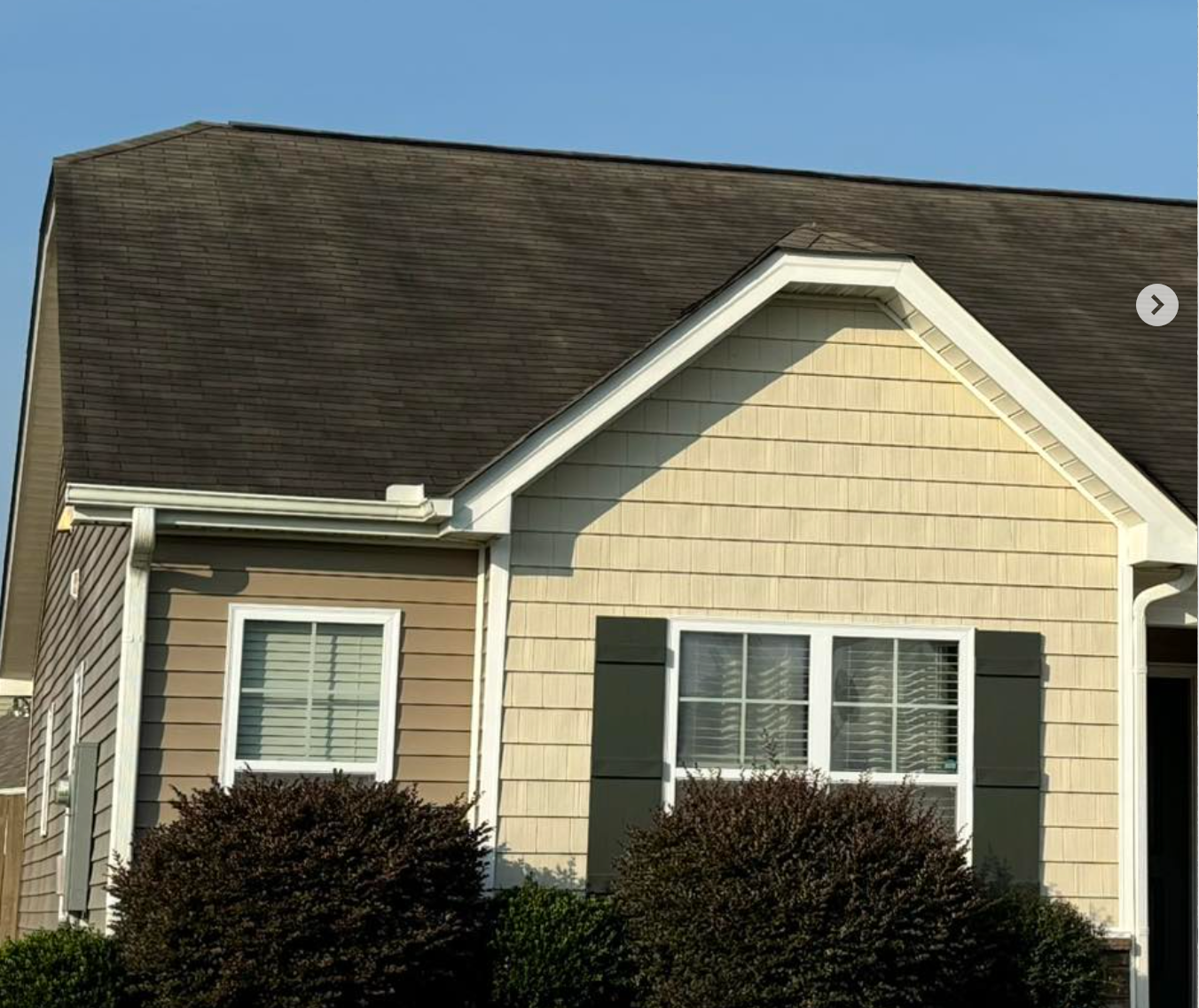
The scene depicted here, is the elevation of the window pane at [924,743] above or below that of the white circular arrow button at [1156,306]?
below

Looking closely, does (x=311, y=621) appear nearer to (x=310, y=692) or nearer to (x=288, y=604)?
(x=288, y=604)

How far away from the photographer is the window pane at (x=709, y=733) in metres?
10.3

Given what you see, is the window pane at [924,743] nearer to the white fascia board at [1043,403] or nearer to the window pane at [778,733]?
the window pane at [778,733]

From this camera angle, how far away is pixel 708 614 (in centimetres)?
1044

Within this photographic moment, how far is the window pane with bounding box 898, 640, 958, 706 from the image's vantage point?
34.8 ft

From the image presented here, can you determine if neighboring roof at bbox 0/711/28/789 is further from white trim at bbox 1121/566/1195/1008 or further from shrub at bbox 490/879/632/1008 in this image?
white trim at bbox 1121/566/1195/1008

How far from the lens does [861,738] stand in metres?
10.5

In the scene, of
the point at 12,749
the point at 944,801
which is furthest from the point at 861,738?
the point at 12,749

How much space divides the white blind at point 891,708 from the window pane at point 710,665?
557 mm

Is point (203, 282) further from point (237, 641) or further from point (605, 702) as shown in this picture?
point (605, 702)

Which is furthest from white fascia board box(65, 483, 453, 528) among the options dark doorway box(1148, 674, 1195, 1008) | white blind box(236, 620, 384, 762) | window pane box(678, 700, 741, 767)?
dark doorway box(1148, 674, 1195, 1008)

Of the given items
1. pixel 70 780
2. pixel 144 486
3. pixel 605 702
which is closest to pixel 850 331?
pixel 605 702

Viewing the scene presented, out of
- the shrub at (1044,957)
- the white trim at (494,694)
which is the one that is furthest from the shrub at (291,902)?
the shrub at (1044,957)

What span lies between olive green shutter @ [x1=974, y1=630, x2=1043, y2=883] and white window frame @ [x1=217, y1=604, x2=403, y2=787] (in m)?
3.20
